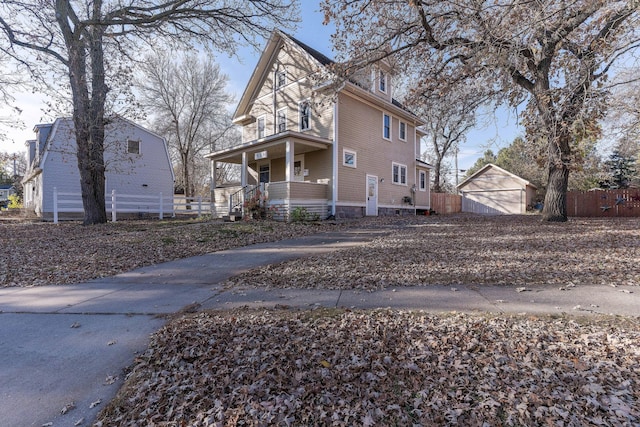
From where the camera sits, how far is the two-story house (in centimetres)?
1402

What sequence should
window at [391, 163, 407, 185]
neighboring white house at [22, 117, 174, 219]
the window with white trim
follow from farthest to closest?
the window with white trim → window at [391, 163, 407, 185] → neighboring white house at [22, 117, 174, 219]

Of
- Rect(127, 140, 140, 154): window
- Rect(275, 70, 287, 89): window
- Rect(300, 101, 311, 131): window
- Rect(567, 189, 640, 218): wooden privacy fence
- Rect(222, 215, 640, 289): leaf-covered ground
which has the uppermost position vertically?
Rect(275, 70, 287, 89): window

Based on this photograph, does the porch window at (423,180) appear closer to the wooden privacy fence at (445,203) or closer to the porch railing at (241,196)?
the wooden privacy fence at (445,203)

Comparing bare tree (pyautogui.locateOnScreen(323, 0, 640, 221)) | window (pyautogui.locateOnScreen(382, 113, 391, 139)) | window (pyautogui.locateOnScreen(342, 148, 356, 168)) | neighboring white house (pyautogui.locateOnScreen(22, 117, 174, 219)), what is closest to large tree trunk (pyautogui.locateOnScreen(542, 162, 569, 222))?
bare tree (pyautogui.locateOnScreen(323, 0, 640, 221))

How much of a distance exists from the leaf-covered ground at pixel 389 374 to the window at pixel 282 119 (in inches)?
598

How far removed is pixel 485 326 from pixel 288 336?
72.9 inches

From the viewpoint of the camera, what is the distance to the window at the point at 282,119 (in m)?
17.0

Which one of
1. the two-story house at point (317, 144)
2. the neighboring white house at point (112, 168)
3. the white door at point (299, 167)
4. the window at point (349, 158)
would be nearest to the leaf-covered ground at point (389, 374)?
the two-story house at point (317, 144)

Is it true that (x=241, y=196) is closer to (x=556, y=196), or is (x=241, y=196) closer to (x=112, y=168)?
(x=112, y=168)

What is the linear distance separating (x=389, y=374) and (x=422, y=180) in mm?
21398

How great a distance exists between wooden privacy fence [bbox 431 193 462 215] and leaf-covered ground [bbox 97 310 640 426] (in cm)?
2384

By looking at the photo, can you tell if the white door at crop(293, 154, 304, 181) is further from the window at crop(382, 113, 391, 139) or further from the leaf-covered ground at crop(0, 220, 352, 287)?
the leaf-covered ground at crop(0, 220, 352, 287)

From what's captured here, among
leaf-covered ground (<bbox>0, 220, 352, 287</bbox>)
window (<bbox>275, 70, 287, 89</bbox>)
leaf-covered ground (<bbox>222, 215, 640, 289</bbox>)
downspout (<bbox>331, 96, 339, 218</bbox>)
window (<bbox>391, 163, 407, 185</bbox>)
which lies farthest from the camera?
window (<bbox>391, 163, 407, 185</bbox>)

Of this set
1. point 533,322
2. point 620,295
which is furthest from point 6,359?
point 620,295
